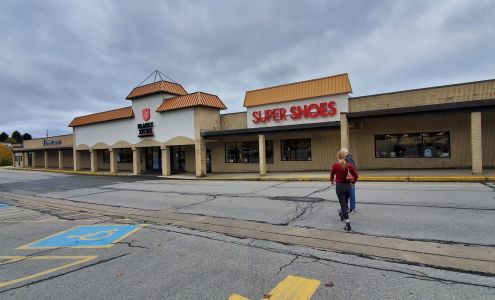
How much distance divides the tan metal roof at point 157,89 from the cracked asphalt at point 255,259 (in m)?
18.1

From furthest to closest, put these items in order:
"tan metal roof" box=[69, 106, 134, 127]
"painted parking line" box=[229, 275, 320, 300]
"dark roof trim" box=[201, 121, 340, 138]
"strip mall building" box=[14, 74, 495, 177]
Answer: "tan metal roof" box=[69, 106, 134, 127] < "dark roof trim" box=[201, 121, 340, 138] < "strip mall building" box=[14, 74, 495, 177] < "painted parking line" box=[229, 275, 320, 300]

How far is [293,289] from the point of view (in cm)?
427

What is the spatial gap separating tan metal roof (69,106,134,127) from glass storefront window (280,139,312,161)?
1558cm

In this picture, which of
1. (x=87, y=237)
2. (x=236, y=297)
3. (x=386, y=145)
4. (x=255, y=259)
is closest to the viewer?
(x=236, y=297)

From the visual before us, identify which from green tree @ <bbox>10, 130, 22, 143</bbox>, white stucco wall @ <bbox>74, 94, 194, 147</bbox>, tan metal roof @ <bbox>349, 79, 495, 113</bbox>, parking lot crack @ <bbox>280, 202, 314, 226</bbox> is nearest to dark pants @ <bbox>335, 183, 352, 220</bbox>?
parking lot crack @ <bbox>280, 202, 314, 226</bbox>

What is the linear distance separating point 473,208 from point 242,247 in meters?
6.70

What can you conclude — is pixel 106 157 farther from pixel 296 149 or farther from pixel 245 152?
pixel 296 149

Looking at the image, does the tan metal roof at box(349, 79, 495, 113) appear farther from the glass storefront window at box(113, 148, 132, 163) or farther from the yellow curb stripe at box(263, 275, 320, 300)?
the glass storefront window at box(113, 148, 132, 163)

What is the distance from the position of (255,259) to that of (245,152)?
2015 centimetres

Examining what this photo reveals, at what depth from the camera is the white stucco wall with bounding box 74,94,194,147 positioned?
83.0ft

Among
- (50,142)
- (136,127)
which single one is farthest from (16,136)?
(136,127)

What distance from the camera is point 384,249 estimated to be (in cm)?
570

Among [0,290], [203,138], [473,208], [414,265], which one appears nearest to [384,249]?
[414,265]

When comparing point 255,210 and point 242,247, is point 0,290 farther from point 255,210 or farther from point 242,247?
point 255,210
